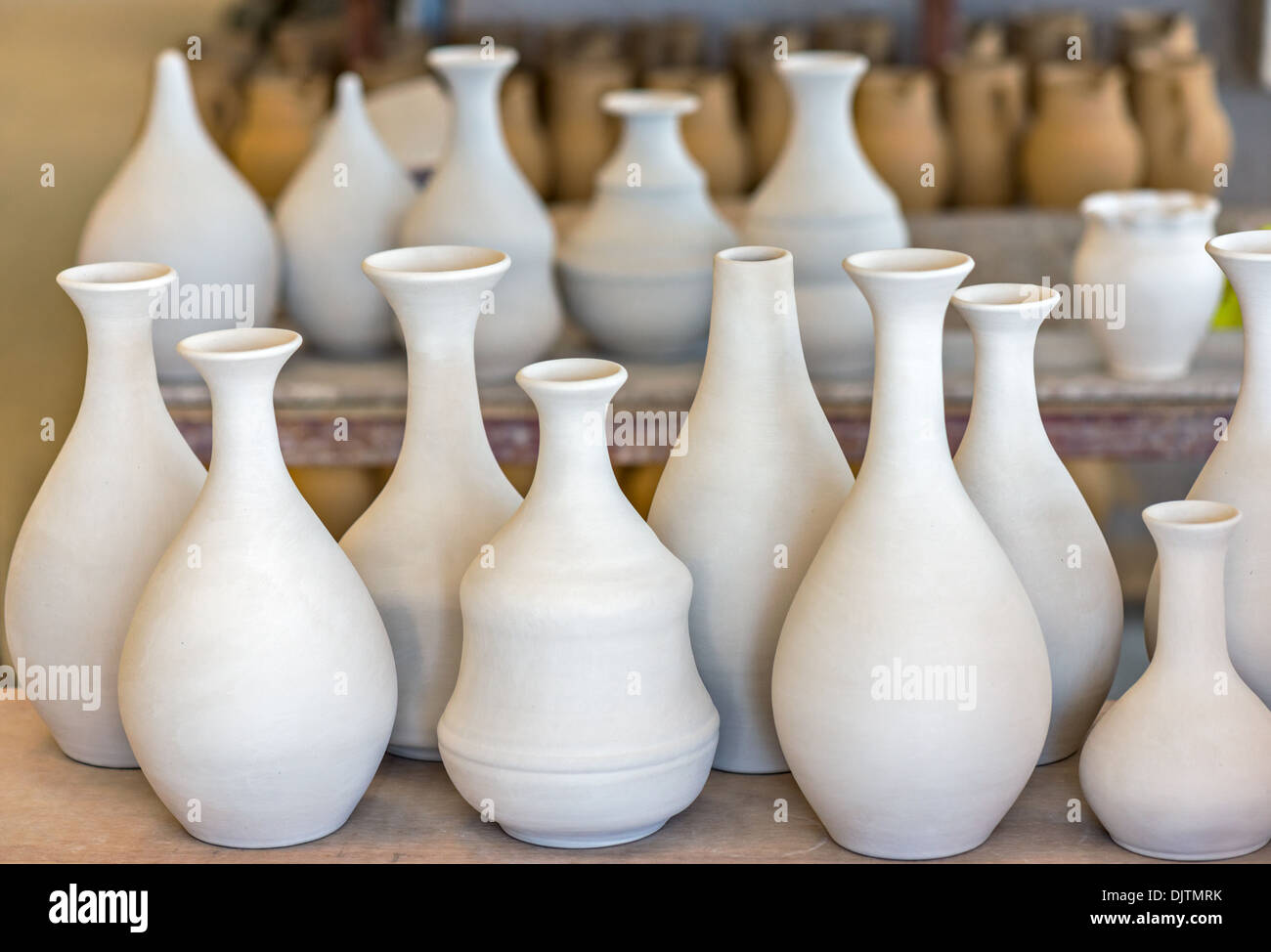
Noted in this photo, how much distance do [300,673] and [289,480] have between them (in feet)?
0.39

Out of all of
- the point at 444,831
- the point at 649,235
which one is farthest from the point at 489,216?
the point at 444,831

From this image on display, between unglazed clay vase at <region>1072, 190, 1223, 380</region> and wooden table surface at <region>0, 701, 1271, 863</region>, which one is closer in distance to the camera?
wooden table surface at <region>0, 701, 1271, 863</region>

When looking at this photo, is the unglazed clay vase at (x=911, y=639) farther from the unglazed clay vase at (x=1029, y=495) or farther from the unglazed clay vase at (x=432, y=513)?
the unglazed clay vase at (x=432, y=513)

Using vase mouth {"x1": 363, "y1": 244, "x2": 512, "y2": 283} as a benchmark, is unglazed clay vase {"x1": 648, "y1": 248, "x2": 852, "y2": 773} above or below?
below

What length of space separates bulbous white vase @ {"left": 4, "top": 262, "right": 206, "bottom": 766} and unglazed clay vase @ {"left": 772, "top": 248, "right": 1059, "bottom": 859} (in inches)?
16.5

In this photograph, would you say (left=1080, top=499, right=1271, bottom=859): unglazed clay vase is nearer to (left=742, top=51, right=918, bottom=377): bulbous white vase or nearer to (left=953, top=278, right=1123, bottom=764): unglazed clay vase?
(left=953, top=278, right=1123, bottom=764): unglazed clay vase

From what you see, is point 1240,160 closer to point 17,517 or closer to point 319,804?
point 17,517

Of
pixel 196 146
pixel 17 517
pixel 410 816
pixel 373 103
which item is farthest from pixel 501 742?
pixel 17 517

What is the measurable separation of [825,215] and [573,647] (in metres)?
1.01

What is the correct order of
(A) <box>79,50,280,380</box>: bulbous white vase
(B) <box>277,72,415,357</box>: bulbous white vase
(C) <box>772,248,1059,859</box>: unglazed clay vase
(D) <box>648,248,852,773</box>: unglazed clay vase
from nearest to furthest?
1. (C) <box>772,248,1059,859</box>: unglazed clay vase
2. (D) <box>648,248,852,773</box>: unglazed clay vase
3. (A) <box>79,50,280,380</box>: bulbous white vase
4. (B) <box>277,72,415,357</box>: bulbous white vase

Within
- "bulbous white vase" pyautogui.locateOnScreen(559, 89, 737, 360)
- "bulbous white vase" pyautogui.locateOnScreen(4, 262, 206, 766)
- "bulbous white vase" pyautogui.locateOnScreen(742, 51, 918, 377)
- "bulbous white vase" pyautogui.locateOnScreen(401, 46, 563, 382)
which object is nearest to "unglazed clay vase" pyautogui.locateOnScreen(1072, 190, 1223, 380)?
"bulbous white vase" pyautogui.locateOnScreen(742, 51, 918, 377)

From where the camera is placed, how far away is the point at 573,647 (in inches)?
37.3

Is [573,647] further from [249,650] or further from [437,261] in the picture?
[437,261]

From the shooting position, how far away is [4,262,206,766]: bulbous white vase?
107 centimetres
